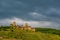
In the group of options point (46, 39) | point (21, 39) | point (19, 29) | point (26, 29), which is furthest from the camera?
point (26, 29)

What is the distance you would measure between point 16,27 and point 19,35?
28.7 ft

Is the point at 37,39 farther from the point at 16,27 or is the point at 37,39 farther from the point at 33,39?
the point at 16,27

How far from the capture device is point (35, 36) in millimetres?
55500

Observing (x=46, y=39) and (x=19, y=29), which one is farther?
(x=19, y=29)

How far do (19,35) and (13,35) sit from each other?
6.26 feet

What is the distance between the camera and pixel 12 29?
6388 cm

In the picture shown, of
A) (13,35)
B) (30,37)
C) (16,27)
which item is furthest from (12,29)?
(30,37)

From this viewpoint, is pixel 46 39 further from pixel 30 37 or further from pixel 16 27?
pixel 16 27

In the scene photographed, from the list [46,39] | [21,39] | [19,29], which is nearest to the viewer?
[21,39]

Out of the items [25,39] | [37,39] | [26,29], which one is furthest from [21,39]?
[26,29]

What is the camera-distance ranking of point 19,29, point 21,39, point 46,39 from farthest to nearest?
1. point 19,29
2. point 46,39
3. point 21,39

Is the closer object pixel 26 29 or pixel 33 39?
pixel 33 39

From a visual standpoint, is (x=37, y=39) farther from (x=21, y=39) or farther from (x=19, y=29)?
(x=19, y=29)

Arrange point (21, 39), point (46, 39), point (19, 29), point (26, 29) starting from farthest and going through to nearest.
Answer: point (26, 29), point (19, 29), point (46, 39), point (21, 39)
